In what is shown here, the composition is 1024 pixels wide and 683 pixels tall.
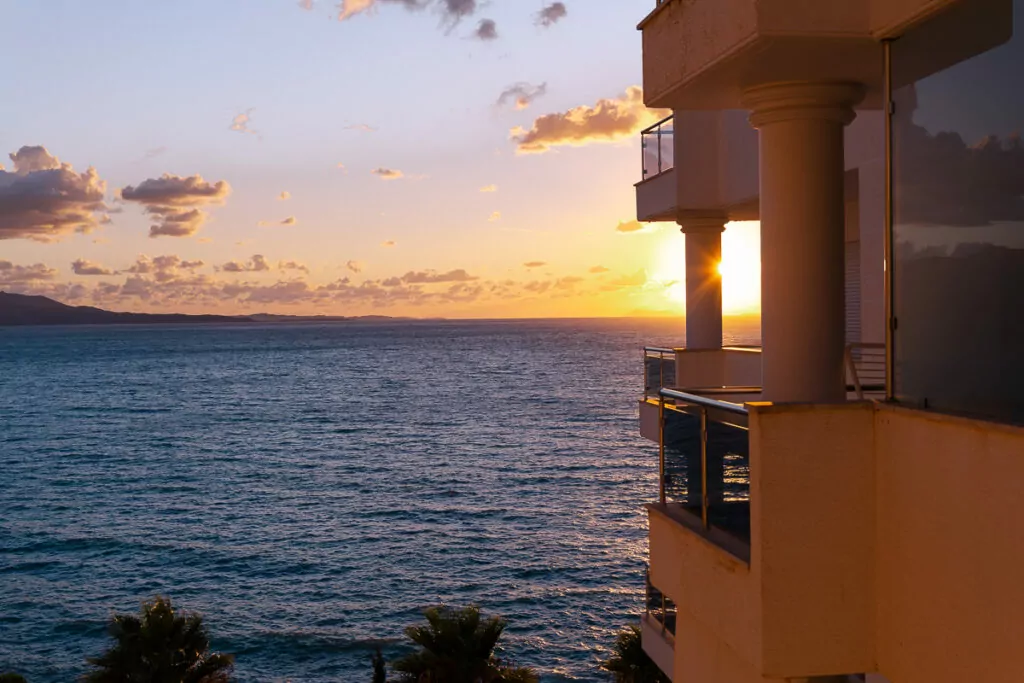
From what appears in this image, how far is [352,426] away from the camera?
83500 mm

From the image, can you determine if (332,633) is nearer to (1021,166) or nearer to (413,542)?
(413,542)

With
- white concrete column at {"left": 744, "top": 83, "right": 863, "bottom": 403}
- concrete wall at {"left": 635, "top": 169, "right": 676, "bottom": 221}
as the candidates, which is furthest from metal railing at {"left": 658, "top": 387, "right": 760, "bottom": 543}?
concrete wall at {"left": 635, "top": 169, "right": 676, "bottom": 221}

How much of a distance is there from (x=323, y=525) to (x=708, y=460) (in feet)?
136

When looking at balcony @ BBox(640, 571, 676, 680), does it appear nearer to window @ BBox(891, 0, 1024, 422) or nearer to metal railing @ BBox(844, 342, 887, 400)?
metal railing @ BBox(844, 342, 887, 400)

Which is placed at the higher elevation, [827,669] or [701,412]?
[701,412]

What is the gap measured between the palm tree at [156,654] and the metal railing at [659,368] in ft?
30.9

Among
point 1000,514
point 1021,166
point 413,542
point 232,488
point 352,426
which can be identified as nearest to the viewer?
point 1000,514

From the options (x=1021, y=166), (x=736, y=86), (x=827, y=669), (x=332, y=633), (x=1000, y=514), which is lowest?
(x=332, y=633)

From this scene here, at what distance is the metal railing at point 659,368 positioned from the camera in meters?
15.4

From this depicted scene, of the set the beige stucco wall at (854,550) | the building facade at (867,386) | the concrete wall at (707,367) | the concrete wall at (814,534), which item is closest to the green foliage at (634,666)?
the concrete wall at (707,367)

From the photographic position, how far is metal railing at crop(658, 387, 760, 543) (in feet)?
18.6

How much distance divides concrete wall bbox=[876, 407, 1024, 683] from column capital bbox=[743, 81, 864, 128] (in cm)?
208

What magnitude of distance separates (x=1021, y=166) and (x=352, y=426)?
8100cm

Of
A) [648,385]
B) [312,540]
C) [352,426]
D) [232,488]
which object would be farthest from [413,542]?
[352,426]
